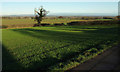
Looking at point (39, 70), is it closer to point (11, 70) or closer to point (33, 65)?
point (33, 65)

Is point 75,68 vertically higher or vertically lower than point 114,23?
lower

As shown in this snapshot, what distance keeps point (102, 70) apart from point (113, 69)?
1.06 ft

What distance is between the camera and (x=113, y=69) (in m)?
3.25

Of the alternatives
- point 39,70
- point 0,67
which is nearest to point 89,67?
point 39,70

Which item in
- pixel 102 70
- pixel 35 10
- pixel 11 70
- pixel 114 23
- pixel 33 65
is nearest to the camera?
pixel 102 70

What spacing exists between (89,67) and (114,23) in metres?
27.2

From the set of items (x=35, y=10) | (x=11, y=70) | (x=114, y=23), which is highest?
(x=35, y=10)

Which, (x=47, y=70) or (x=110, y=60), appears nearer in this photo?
(x=47, y=70)

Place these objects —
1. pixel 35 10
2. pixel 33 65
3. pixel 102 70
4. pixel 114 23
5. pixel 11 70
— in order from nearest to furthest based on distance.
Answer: pixel 102 70 < pixel 11 70 < pixel 33 65 < pixel 114 23 < pixel 35 10

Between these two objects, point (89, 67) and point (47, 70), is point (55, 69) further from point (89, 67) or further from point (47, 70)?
point (89, 67)

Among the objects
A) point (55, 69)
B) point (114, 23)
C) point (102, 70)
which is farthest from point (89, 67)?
point (114, 23)

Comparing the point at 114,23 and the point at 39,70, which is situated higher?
the point at 114,23

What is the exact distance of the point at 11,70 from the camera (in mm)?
3799

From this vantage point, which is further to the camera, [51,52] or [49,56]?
[51,52]
